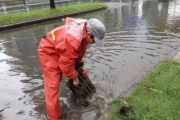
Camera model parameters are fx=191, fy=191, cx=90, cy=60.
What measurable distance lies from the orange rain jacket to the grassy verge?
0.79 meters

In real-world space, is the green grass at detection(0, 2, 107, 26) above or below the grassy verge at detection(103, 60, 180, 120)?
above

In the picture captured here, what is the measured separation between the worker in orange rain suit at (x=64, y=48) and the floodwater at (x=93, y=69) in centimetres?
49

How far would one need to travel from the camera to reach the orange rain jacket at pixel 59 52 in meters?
2.26

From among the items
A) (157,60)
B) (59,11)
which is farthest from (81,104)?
(59,11)

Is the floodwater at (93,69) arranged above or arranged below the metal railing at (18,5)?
below

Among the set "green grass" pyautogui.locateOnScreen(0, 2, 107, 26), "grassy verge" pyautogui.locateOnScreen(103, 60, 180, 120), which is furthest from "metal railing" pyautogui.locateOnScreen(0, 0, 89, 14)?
"grassy verge" pyautogui.locateOnScreen(103, 60, 180, 120)

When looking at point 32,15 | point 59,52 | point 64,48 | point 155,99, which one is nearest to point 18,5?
point 32,15

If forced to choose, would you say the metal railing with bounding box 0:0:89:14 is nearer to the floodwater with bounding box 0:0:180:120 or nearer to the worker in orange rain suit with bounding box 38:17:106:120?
the floodwater with bounding box 0:0:180:120

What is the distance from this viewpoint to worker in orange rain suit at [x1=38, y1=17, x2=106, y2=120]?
7.44 feet

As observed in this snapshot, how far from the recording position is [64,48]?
225 centimetres

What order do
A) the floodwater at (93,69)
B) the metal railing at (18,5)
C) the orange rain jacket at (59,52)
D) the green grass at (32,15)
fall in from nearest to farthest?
the orange rain jacket at (59,52) → the floodwater at (93,69) → the green grass at (32,15) → the metal railing at (18,5)

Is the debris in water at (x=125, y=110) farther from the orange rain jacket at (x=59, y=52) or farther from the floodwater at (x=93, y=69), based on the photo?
the orange rain jacket at (x=59, y=52)

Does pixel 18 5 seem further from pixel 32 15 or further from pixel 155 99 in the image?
pixel 155 99

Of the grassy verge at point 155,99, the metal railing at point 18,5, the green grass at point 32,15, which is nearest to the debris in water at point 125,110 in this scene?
the grassy verge at point 155,99
